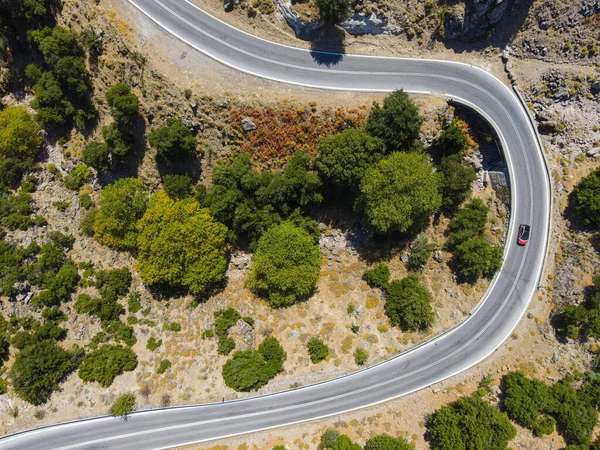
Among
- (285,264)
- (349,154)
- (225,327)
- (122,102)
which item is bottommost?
(225,327)

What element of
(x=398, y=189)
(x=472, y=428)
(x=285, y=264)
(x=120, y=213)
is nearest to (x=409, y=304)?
(x=472, y=428)

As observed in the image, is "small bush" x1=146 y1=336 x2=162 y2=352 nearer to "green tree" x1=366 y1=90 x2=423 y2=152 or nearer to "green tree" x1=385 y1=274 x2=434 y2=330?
"green tree" x1=385 y1=274 x2=434 y2=330

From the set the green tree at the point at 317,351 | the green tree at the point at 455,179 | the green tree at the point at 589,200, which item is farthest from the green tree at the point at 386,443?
the green tree at the point at 589,200

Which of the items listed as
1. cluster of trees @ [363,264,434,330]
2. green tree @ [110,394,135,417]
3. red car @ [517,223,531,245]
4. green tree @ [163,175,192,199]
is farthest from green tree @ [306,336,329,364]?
red car @ [517,223,531,245]

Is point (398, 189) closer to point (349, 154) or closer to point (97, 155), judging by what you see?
point (349, 154)

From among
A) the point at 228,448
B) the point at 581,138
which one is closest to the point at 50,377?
the point at 228,448

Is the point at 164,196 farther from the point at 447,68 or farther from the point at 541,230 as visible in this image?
the point at 541,230
